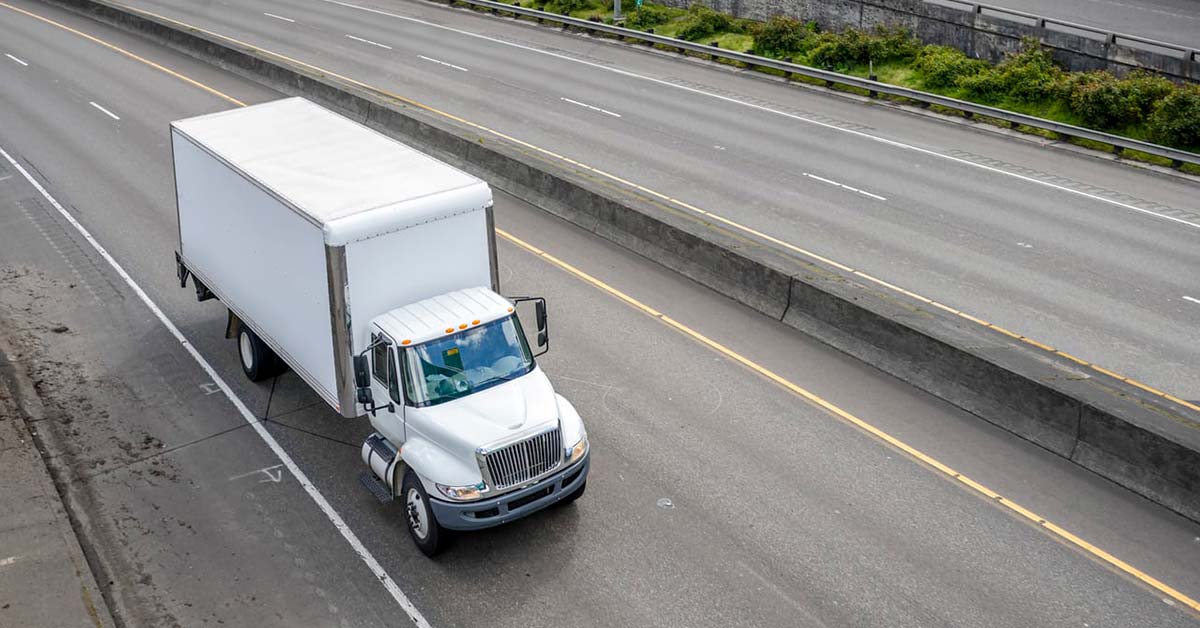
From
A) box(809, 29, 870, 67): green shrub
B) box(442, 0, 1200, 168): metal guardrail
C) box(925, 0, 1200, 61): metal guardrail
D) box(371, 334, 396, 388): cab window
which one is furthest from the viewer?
box(809, 29, 870, 67): green shrub

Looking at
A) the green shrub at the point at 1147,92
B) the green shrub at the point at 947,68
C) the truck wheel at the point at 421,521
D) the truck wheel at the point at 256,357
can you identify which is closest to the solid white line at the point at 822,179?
the green shrub at the point at 1147,92

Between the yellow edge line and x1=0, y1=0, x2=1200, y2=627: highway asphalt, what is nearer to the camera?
x1=0, y1=0, x2=1200, y2=627: highway asphalt

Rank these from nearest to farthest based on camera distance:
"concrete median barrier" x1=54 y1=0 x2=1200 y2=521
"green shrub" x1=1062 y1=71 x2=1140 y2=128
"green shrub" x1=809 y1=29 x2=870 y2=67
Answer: "concrete median barrier" x1=54 y1=0 x2=1200 y2=521
"green shrub" x1=1062 y1=71 x2=1140 y2=128
"green shrub" x1=809 y1=29 x2=870 y2=67

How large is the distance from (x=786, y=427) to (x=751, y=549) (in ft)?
9.17

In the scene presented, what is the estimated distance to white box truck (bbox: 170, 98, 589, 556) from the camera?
36.1 ft

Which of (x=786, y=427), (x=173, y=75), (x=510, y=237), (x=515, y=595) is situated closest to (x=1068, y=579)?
(x=786, y=427)

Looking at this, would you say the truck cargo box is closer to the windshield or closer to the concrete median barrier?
the windshield

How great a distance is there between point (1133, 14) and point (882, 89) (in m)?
10.9

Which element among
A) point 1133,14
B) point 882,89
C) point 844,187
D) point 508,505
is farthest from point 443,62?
point 508,505

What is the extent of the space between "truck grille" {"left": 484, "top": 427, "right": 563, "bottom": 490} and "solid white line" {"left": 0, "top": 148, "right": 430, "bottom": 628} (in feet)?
4.97

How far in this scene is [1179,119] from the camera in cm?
2703

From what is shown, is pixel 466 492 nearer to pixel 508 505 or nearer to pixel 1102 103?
pixel 508 505

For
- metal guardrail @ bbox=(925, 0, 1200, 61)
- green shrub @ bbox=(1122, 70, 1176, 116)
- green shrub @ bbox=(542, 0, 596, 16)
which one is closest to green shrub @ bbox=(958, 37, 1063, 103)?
metal guardrail @ bbox=(925, 0, 1200, 61)

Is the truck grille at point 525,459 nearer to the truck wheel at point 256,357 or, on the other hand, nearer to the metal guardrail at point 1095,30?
the truck wheel at point 256,357
